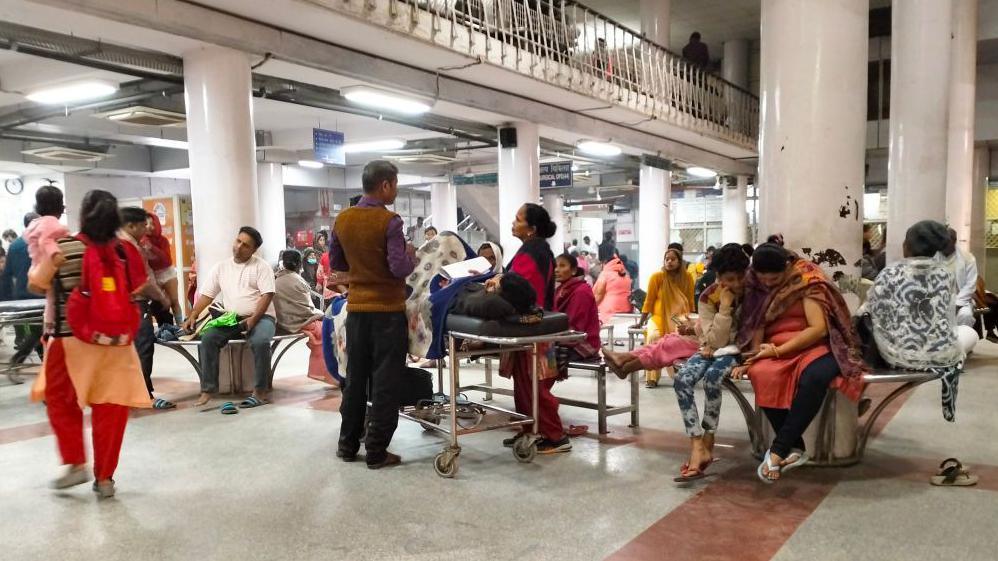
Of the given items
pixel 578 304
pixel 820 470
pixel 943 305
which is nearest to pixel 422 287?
pixel 578 304

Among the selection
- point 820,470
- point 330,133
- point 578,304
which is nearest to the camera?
point 820,470

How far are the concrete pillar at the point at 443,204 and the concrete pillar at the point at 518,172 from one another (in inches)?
298

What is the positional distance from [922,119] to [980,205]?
9232mm

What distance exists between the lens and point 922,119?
854cm

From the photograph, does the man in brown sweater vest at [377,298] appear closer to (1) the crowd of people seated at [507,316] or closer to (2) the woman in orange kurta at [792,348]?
(1) the crowd of people seated at [507,316]

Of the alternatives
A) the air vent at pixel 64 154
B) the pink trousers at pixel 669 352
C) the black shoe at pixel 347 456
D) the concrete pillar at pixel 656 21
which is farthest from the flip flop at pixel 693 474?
the air vent at pixel 64 154

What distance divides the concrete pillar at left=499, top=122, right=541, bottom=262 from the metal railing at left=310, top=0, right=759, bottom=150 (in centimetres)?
100

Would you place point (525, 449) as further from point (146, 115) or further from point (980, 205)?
point (980, 205)

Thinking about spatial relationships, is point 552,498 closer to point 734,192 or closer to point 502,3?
point 502,3

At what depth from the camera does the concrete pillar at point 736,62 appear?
56.7ft

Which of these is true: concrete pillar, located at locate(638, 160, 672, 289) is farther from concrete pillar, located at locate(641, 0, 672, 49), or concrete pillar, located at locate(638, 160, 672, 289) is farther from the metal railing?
concrete pillar, located at locate(641, 0, 672, 49)

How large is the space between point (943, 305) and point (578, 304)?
2.17 meters

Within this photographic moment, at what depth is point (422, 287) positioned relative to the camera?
4316 mm

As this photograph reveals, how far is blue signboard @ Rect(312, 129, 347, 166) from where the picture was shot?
1030cm
